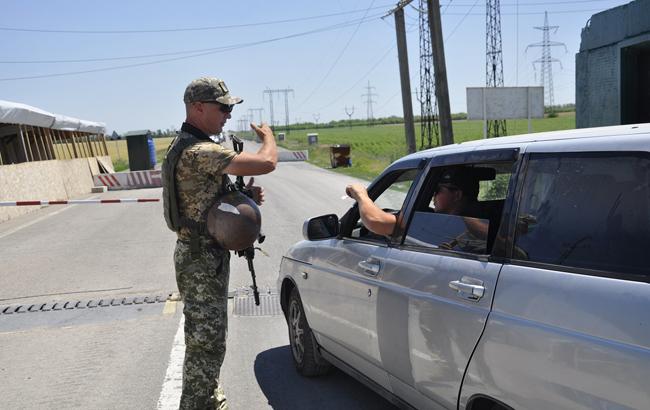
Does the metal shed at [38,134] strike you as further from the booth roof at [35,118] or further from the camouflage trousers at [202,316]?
the camouflage trousers at [202,316]

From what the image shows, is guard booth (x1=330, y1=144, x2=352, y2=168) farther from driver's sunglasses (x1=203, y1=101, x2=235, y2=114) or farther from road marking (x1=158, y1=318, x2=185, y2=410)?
driver's sunglasses (x1=203, y1=101, x2=235, y2=114)

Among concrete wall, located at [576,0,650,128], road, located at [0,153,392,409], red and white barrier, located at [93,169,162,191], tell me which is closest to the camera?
road, located at [0,153,392,409]

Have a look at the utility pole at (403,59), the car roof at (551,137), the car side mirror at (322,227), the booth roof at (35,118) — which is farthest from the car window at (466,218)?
the utility pole at (403,59)

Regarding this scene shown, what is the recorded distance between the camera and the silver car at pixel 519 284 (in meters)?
2.02

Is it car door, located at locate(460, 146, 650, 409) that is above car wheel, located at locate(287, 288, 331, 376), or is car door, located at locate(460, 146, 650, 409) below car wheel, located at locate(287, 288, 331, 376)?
above

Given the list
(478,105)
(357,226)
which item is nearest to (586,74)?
(478,105)

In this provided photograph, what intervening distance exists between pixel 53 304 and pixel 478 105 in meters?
15.3

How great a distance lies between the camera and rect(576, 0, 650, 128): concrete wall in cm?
1084

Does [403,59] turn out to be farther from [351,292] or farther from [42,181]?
[351,292]

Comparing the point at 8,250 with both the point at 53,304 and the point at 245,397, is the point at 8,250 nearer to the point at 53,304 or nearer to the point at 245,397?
the point at 53,304

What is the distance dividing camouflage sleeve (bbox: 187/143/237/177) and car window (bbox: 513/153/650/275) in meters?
1.63

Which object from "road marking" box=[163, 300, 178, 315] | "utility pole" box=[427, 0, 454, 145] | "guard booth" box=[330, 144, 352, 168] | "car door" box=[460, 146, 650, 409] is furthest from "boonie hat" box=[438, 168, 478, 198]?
"guard booth" box=[330, 144, 352, 168]

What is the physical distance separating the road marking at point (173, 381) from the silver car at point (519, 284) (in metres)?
1.38

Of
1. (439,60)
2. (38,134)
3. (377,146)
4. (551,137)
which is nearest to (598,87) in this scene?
(439,60)
